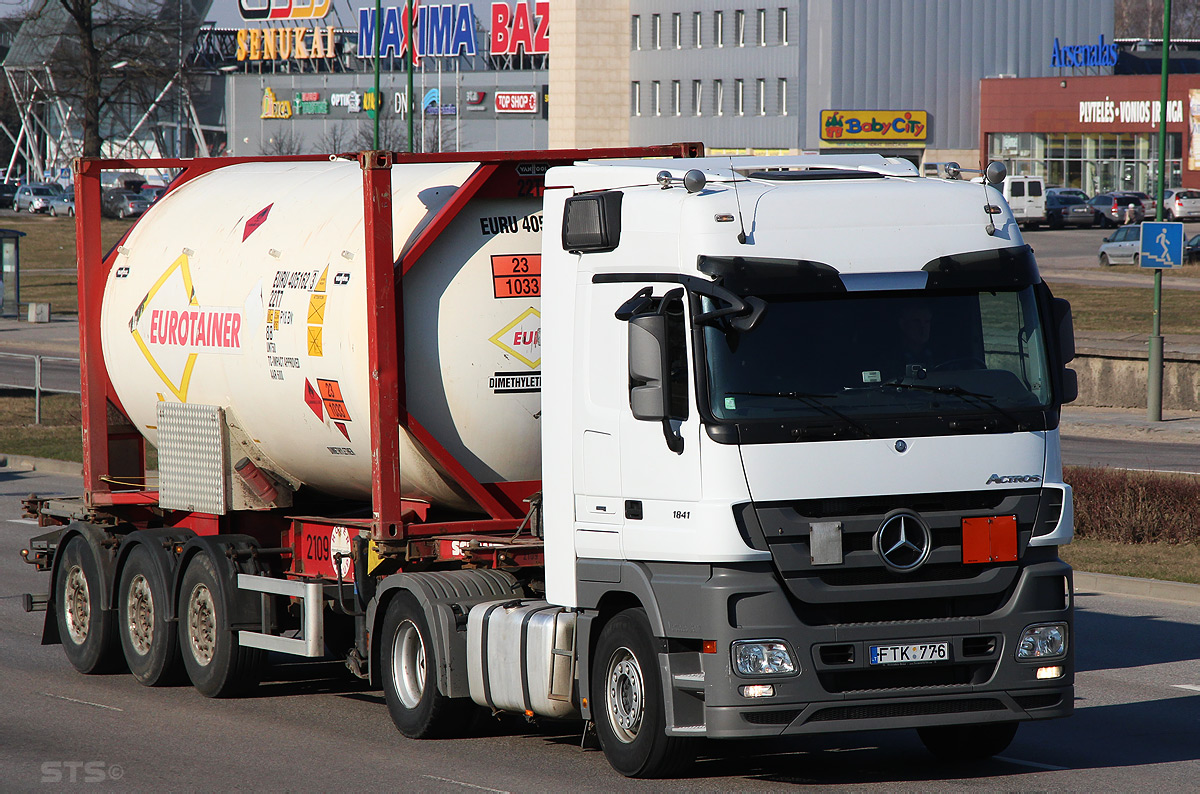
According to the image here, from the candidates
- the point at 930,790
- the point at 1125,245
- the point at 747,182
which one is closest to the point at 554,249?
the point at 747,182

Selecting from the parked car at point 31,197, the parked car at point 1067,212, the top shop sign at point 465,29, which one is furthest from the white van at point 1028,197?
the parked car at point 31,197

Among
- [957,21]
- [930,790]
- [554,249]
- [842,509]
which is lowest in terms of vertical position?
[930,790]

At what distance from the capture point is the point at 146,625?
1198 cm

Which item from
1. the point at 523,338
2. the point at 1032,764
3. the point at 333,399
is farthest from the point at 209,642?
the point at 1032,764

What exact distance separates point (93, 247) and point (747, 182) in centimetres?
639

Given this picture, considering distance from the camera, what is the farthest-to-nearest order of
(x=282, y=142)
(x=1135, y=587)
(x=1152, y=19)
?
(x=1152, y=19)
(x=282, y=142)
(x=1135, y=587)

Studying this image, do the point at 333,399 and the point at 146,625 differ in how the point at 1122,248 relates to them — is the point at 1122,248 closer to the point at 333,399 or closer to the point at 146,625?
the point at 146,625

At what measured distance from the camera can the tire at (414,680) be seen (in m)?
9.62

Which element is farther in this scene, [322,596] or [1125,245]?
[1125,245]

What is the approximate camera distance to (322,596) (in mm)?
10633

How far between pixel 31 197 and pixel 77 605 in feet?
301

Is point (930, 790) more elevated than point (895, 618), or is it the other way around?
point (895, 618)

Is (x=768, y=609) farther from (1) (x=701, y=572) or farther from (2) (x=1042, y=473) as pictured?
(2) (x=1042, y=473)

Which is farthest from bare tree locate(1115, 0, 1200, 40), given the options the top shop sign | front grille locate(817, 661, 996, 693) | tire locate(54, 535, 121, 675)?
front grille locate(817, 661, 996, 693)
